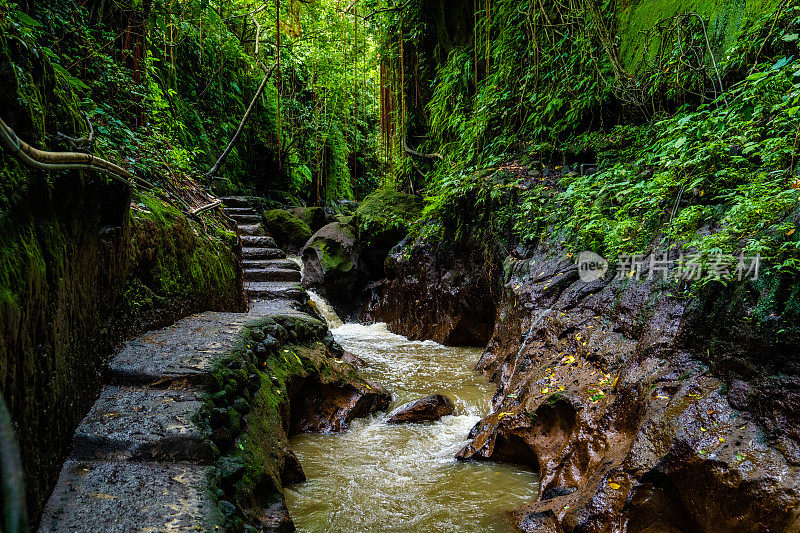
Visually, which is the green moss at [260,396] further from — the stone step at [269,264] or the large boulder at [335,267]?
the large boulder at [335,267]

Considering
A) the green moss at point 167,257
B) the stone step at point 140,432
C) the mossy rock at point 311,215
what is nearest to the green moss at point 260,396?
the stone step at point 140,432

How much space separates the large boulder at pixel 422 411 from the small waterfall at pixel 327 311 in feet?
17.9

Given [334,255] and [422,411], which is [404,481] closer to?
[422,411]

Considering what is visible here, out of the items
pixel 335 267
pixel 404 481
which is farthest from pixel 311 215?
pixel 404 481

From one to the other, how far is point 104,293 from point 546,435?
136 inches

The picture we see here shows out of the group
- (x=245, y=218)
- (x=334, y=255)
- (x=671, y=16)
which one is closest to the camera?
Result: (x=671, y=16)

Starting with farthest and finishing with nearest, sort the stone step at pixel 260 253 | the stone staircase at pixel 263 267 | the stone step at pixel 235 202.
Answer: the stone step at pixel 235 202, the stone step at pixel 260 253, the stone staircase at pixel 263 267

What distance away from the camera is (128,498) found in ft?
6.31

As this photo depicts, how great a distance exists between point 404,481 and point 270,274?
18.4ft

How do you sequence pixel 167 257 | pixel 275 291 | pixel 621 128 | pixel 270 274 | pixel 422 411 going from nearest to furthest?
pixel 167 257 → pixel 422 411 → pixel 621 128 → pixel 275 291 → pixel 270 274

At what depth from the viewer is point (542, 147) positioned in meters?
6.72

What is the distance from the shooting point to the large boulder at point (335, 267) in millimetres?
10727

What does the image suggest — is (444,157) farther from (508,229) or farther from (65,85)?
(65,85)

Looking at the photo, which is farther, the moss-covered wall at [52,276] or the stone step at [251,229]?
the stone step at [251,229]
